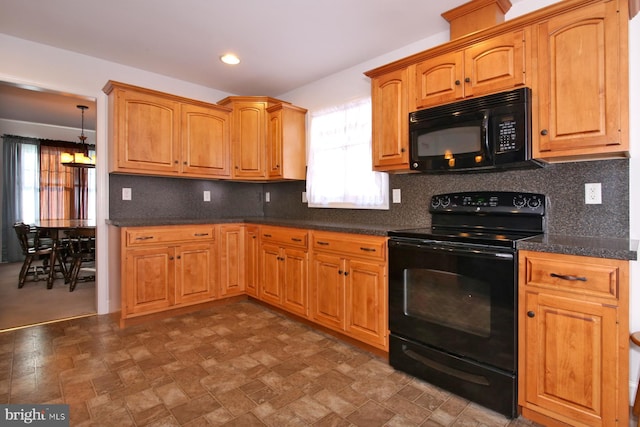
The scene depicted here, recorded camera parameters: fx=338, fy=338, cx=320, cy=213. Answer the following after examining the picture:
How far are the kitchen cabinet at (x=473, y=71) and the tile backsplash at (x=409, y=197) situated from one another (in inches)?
22.8

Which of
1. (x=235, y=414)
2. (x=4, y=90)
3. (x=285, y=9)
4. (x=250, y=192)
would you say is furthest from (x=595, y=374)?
(x=4, y=90)

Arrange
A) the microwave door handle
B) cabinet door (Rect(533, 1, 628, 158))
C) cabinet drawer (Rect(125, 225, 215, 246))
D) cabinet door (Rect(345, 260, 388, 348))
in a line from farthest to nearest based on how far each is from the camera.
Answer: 1. cabinet drawer (Rect(125, 225, 215, 246))
2. cabinet door (Rect(345, 260, 388, 348))
3. the microwave door handle
4. cabinet door (Rect(533, 1, 628, 158))

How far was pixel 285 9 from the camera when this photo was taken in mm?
2373

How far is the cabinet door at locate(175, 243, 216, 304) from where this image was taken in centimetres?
324

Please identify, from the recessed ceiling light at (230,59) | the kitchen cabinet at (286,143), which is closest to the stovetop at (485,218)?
the kitchen cabinet at (286,143)

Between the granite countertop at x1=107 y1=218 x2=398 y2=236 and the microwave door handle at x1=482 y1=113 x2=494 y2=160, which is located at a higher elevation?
the microwave door handle at x1=482 y1=113 x2=494 y2=160

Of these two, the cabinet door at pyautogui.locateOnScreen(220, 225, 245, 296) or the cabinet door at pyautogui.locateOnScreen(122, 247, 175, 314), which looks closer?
the cabinet door at pyautogui.locateOnScreen(122, 247, 175, 314)

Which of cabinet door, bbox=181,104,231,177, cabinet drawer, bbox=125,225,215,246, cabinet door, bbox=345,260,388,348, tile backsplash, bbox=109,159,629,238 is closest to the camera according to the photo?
tile backsplash, bbox=109,159,629,238

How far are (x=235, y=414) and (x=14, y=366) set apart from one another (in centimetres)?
164

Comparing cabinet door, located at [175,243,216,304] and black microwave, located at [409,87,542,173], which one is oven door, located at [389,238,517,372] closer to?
black microwave, located at [409,87,542,173]

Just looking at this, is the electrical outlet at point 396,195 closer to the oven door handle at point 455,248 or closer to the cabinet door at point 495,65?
the oven door handle at point 455,248

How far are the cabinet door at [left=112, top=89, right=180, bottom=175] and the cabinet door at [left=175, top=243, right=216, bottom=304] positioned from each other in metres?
0.82

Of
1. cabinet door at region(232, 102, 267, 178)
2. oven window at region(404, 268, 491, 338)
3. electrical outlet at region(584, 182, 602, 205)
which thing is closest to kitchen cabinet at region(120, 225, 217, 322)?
cabinet door at region(232, 102, 267, 178)

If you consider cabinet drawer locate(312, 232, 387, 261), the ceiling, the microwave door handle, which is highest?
the ceiling
